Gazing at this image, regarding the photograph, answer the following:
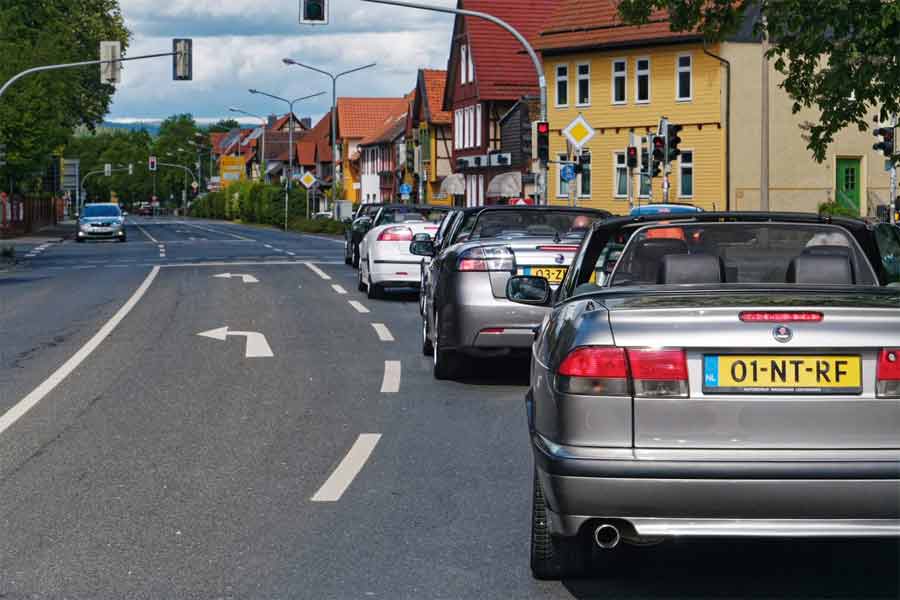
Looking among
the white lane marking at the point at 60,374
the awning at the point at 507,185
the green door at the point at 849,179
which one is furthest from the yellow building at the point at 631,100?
the white lane marking at the point at 60,374

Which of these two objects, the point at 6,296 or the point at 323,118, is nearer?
the point at 6,296

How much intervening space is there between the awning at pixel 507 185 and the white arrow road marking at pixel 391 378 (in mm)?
47003

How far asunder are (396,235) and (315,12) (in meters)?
7.31

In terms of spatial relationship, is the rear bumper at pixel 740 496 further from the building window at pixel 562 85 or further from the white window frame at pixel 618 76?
the building window at pixel 562 85

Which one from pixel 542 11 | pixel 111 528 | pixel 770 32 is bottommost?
pixel 111 528

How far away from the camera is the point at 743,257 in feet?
26.1

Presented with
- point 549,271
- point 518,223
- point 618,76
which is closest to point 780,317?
point 549,271

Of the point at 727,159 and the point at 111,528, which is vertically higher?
the point at 727,159

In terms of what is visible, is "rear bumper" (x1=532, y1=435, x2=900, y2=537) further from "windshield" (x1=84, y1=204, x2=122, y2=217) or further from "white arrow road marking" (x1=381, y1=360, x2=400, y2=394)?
"windshield" (x1=84, y1=204, x2=122, y2=217)

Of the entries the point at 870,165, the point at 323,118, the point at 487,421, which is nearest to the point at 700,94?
the point at 870,165

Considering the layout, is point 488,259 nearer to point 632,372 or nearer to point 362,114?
point 632,372

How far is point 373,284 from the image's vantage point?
23016mm

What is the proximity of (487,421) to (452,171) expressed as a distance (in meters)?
71.4

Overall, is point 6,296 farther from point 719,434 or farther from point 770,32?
point 719,434
